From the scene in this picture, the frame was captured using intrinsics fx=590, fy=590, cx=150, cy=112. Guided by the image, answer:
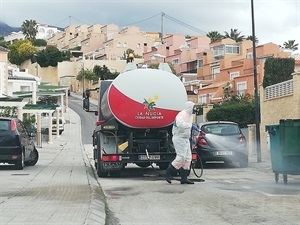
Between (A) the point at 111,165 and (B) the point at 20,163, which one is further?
(B) the point at 20,163

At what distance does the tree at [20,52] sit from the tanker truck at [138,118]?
109 m

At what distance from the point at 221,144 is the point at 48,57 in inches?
3873

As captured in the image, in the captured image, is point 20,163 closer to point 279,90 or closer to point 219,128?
point 219,128

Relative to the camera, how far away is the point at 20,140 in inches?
744

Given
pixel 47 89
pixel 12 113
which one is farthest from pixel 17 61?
pixel 12 113

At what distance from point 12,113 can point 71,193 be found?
27.0 metres

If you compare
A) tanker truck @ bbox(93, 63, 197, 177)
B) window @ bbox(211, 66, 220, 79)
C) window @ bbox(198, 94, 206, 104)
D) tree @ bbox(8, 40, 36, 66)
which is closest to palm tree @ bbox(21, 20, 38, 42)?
tree @ bbox(8, 40, 36, 66)

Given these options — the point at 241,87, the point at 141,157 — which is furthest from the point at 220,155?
the point at 241,87

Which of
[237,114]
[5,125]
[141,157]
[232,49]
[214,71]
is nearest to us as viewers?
[141,157]

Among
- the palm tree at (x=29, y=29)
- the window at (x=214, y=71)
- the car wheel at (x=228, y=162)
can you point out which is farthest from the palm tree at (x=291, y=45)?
the car wheel at (x=228, y=162)

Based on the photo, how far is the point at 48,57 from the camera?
379ft

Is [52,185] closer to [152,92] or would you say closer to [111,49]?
[152,92]

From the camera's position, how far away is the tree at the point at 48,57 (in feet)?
380

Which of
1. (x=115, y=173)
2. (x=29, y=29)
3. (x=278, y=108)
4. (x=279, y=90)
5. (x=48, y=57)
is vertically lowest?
(x=115, y=173)
